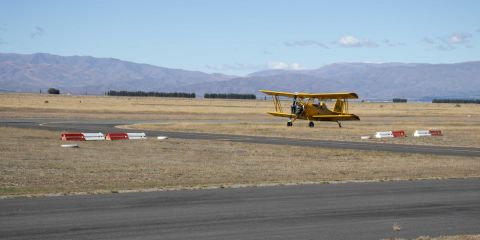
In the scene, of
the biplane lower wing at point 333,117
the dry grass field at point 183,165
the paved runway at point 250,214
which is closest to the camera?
the paved runway at point 250,214

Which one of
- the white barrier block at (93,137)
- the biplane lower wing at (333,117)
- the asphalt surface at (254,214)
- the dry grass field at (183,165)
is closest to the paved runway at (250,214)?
the asphalt surface at (254,214)

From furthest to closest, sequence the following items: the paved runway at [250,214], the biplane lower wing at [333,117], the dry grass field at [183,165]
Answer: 1. the biplane lower wing at [333,117]
2. the dry grass field at [183,165]
3. the paved runway at [250,214]

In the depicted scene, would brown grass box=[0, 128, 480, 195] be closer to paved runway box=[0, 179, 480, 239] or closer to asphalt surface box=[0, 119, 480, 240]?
asphalt surface box=[0, 119, 480, 240]

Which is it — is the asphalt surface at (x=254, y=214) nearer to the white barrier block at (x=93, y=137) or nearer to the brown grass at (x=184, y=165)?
the brown grass at (x=184, y=165)

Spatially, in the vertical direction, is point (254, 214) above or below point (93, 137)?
above

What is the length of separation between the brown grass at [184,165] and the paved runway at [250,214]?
9.13 feet

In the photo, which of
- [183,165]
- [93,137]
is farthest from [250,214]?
[93,137]

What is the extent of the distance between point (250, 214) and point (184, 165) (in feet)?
43.7

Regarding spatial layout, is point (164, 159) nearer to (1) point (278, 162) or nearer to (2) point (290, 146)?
(1) point (278, 162)

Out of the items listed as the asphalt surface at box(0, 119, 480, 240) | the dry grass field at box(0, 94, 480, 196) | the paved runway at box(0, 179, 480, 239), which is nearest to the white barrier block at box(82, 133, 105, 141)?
the dry grass field at box(0, 94, 480, 196)

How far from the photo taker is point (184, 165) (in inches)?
1180

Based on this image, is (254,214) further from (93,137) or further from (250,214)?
(93,137)

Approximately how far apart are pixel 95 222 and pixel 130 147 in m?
22.8

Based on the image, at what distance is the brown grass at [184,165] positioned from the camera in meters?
23.5
